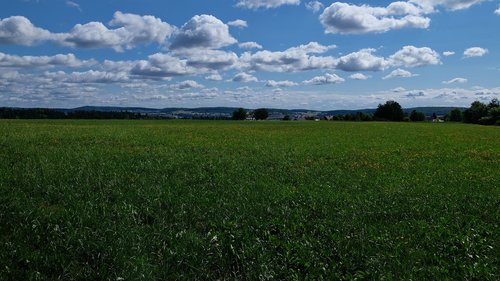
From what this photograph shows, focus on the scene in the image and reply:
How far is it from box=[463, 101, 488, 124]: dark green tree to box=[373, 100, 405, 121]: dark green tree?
967 inches

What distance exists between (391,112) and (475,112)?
109 feet

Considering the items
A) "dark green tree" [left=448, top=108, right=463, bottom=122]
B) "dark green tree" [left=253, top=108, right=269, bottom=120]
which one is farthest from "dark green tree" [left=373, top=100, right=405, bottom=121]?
"dark green tree" [left=253, top=108, right=269, bottom=120]

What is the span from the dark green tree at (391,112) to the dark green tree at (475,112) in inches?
967

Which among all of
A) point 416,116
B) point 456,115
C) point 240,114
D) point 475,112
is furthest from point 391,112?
point 240,114

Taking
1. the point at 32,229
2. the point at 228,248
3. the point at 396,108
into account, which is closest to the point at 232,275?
the point at 228,248

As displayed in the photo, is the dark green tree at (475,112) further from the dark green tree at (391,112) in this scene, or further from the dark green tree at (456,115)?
the dark green tree at (456,115)

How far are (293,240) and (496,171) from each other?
14.7 m

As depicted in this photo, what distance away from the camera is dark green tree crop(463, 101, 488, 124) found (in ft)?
426

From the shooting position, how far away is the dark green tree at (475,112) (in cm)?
12998

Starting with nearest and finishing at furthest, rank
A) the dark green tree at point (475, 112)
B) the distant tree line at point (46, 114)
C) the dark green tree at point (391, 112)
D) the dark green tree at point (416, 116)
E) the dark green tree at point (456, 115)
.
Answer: the distant tree line at point (46, 114) → the dark green tree at point (475, 112) → the dark green tree at point (391, 112) → the dark green tree at point (416, 116) → the dark green tree at point (456, 115)

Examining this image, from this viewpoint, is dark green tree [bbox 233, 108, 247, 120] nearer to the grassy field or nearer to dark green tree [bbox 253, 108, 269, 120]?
dark green tree [bbox 253, 108, 269, 120]

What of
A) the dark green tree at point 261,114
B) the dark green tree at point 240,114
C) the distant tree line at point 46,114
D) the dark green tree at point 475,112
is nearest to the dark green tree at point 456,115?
the dark green tree at point 475,112

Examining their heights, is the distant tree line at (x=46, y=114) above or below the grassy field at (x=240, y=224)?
above

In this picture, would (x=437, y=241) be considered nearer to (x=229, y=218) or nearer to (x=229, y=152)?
(x=229, y=218)
